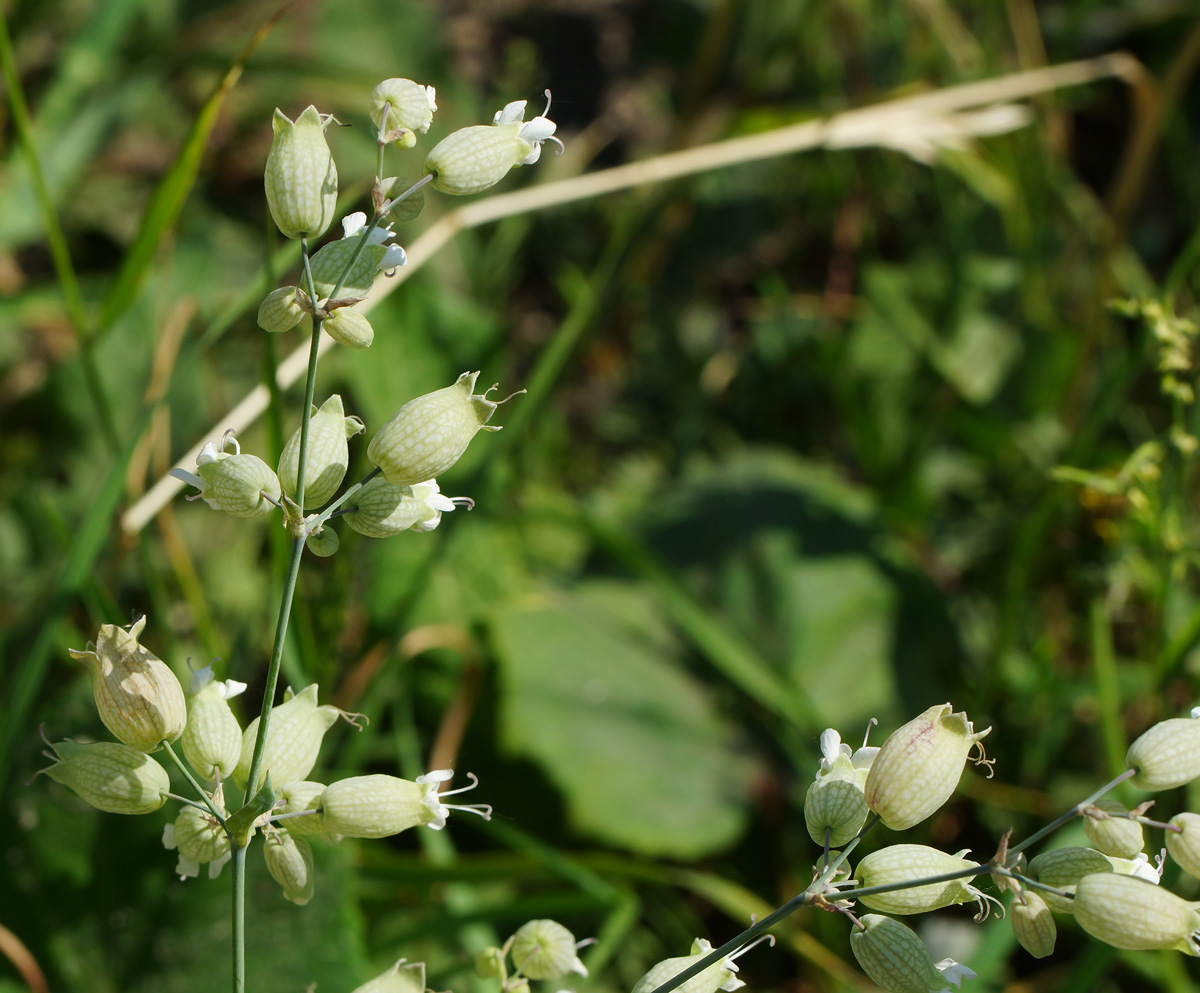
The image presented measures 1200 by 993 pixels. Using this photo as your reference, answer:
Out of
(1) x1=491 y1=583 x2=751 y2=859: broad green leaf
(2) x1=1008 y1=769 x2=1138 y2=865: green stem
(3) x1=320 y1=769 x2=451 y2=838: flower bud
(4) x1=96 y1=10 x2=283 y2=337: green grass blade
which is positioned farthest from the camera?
(1) x1=491 y1=583 x2=751 y2=859: broad green leaf

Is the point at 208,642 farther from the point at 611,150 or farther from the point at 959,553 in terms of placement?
the point at 611,150

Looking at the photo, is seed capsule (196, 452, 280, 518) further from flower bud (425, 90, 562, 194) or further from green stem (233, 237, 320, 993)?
flower bud (425, 90, 562, 194)

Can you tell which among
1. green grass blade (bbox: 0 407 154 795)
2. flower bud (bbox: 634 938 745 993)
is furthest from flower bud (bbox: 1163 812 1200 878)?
green grass blade (bbox: 0 407 154 795)

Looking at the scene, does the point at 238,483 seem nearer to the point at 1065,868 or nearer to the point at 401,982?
the point at 401,982

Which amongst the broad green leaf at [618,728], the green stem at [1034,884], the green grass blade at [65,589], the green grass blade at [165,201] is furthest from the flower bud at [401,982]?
the broad green leaf at [618,728]

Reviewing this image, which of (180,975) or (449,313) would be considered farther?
(449,313)

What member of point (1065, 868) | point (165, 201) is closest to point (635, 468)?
point (165, 201)

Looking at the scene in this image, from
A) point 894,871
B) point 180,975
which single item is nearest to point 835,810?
point 894,871
